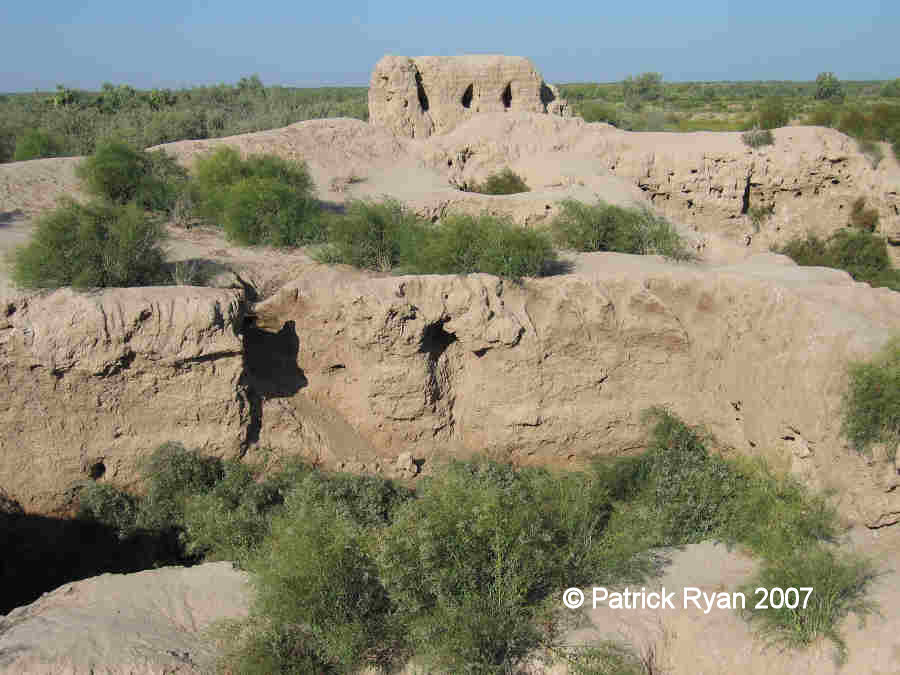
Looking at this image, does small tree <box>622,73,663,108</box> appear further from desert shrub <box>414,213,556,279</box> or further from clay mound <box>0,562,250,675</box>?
clay mound <box>0,562,250,675</box>

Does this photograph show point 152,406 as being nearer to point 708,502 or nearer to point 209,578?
point 209,578

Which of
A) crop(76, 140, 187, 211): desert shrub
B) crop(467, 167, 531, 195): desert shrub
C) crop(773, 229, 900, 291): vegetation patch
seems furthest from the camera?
crop(467, 167, 531, 195): desert shrub

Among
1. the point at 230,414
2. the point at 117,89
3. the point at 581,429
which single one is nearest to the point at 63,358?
the point at 230,414

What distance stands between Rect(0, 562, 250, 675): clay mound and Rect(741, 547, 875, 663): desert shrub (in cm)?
422

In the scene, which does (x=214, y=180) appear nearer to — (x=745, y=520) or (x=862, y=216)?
(x=745, y=520)

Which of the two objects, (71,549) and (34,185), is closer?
(71,549)

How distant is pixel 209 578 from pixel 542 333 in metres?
4.56

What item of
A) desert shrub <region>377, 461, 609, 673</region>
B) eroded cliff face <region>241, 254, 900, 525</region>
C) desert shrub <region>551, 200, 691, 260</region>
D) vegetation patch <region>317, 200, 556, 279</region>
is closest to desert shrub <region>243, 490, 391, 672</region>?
desert shrub <region>377, 461, 609, 673</region>

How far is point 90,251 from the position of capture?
8125 millimetres

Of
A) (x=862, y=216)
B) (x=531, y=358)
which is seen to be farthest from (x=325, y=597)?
(x=862, y=216)

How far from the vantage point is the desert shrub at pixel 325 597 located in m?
5.41

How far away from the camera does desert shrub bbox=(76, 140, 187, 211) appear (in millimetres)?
Result: 11656

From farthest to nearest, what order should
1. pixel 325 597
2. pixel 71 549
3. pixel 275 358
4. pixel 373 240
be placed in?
pixel 373 240
pixel 275 358
pixel 71 549
pixel 325 597

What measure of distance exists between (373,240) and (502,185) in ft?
18.8
